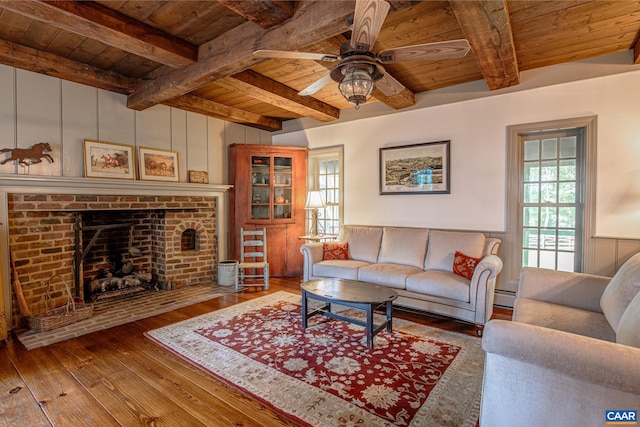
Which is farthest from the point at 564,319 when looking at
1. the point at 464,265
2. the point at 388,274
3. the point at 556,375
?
the point at 388,274

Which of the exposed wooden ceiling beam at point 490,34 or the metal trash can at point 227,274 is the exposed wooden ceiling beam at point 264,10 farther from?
the metal trash can at point 227,274

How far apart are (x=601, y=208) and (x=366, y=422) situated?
316 cm

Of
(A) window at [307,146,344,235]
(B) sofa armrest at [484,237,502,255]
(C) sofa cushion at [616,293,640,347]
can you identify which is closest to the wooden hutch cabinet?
(A) window at [307,146,344,235]

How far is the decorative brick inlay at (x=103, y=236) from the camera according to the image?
321cm

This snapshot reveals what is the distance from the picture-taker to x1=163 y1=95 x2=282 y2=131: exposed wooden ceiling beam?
Result: 4.29 m

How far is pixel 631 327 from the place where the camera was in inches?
58.0

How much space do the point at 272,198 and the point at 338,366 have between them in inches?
133

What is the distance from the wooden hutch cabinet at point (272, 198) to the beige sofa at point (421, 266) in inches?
42.9

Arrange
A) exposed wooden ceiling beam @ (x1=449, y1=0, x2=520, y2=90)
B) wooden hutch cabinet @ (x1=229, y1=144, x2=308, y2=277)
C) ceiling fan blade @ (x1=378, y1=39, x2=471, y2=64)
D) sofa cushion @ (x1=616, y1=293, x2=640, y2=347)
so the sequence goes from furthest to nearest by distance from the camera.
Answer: wooden hutch cabinet @ (x1=229, y1=144, x2=308, y2=277) → exposed wooden ceiling beam @ (x1=449, y1=0, x2=520, y2=90) → ceiling fan blade @ (x1=378, y1=39, x2=471, y2=64) → sofa cushion @ (x1=616, y1=293, x2=640, y2=347)

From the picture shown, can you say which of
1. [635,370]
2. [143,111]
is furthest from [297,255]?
[635,370]

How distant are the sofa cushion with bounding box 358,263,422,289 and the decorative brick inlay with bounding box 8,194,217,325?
2620mm

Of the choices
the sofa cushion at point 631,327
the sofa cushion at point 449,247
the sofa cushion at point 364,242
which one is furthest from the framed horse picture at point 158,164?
the sofa cushion at point 631,327

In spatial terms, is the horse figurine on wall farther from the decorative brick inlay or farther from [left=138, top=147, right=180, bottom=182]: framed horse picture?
[left=138, top=147, right=180, bottom=182]: framed horse picture

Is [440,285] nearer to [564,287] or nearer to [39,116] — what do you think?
[564,287]
